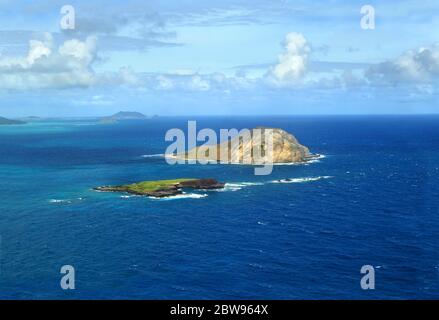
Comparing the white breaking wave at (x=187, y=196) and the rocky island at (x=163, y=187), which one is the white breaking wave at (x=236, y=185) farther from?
the white breaking wave at (x=187, y=196)

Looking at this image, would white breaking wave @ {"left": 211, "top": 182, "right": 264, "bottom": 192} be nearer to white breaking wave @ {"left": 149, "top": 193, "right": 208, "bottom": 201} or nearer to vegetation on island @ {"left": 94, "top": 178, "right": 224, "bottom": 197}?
vegetation on island @ {"left": 94, "top": 178, "right": 224, "bottom": 197}

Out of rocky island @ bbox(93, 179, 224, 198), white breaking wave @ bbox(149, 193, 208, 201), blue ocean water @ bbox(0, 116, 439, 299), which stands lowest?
blue ocean water @ bbox(0, 116, 439, 299)

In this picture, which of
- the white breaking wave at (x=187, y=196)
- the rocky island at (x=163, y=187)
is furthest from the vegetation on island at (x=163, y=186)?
the white breaking wave at (x=187, y=196)

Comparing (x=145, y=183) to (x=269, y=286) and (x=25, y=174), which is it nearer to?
(x=25, y=174)

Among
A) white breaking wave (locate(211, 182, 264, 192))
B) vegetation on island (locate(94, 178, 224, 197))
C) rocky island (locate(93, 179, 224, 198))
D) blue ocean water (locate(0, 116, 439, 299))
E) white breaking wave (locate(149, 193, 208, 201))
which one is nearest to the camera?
blue ocean water (locate(0, 116, 439, 299))

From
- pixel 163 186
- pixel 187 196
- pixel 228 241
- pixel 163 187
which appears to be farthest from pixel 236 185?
pixel 228 241

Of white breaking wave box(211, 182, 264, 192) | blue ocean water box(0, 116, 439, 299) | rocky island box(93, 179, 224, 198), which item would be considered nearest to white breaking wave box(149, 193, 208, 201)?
blue ocean water box(0, 116, 439, 299)

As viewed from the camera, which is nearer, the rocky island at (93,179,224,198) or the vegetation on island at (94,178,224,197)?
the rocky island at (93,179,224,198)

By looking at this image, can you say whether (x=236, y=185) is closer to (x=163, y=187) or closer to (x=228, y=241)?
(x=163, y=187)
